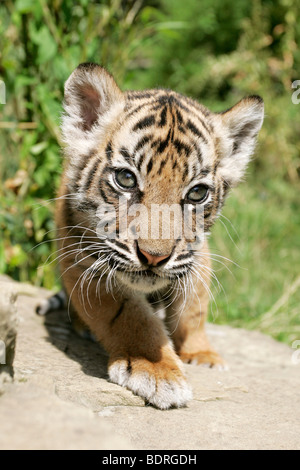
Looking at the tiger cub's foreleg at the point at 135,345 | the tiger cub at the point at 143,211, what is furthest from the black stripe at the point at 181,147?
the tiger cub's foreleg at the point at 135,345

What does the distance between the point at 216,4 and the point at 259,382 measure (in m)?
8.74

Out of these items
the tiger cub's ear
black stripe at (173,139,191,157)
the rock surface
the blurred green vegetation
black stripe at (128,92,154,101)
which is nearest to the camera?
the rock surface

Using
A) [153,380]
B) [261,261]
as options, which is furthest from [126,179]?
[261,261]

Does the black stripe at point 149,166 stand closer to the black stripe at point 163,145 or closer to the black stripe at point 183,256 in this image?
the black stripe at point 163,145

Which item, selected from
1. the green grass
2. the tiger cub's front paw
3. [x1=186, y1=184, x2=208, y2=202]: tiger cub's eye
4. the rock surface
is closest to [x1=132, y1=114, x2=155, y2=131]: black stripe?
[x1=186, y1=184, x2=208, y2=202]: tiger cub's eye

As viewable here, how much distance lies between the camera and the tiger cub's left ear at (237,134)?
3764 millimetres

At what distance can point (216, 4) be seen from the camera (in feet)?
35.6

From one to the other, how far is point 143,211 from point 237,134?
117 centimetres

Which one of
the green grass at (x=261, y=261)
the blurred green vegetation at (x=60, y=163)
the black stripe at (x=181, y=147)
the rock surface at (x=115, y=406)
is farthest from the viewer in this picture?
the green grass at (x=261, y=261)

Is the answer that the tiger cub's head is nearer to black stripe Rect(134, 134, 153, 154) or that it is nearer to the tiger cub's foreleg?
black stripe Rect(134, 134, 153, 154)

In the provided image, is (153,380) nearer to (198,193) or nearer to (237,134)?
(198,193)

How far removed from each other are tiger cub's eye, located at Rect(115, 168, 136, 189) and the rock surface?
32.1 inches

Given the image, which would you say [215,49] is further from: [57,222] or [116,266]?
[116,266]

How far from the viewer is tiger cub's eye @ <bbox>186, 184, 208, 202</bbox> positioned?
3.33 m
